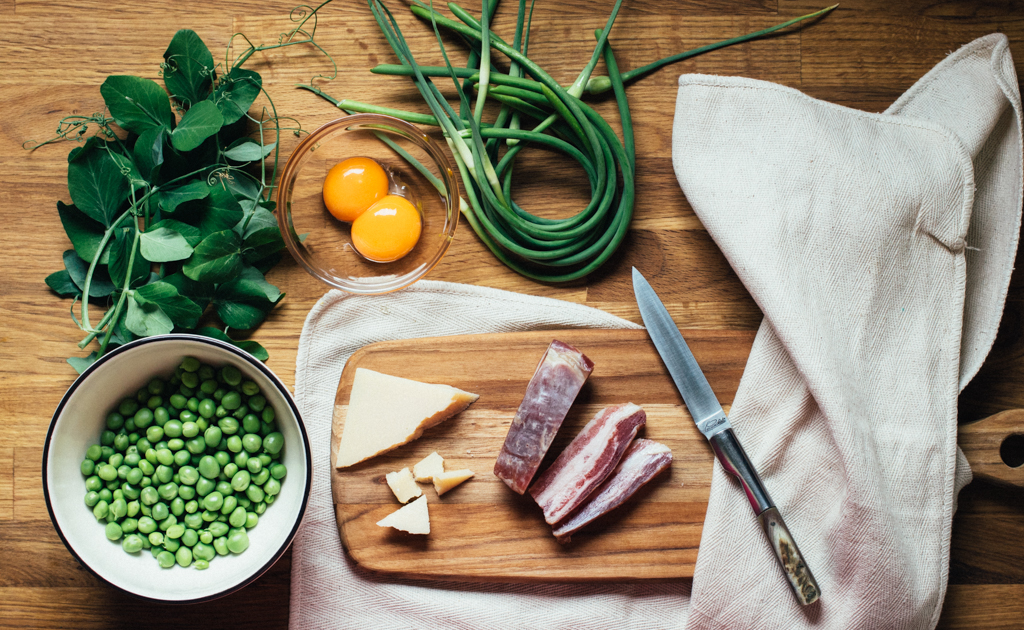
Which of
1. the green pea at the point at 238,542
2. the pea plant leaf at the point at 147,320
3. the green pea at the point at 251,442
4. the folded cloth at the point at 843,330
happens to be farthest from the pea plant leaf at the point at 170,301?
the folded cloth at the point at 843,330

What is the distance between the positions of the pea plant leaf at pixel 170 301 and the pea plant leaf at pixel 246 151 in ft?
1.30

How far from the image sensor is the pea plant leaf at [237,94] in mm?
1637

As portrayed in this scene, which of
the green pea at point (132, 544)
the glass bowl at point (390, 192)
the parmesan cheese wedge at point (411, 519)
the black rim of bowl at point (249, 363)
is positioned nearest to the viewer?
the black rim of bowl at point (249, 363)

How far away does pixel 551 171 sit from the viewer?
175 centimetres

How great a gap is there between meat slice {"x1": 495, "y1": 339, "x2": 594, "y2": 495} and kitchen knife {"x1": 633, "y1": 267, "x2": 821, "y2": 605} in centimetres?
26

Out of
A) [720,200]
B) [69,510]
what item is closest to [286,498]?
[69,510]

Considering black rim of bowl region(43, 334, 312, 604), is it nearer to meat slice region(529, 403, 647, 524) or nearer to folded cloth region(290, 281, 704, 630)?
folded cloth region(290, 281, 704, 630)

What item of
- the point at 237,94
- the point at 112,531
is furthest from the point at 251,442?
the point at 237,94

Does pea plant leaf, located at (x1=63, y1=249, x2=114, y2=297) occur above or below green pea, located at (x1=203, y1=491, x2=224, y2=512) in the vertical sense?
above

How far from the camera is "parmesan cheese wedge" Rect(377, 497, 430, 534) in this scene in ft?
5.11

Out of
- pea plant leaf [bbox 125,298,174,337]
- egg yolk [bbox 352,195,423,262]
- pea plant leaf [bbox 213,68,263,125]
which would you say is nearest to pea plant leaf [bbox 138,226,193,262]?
pea plant leaf [bbox 125,298,174,337]

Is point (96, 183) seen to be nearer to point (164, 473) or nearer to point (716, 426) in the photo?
point (164, 473)

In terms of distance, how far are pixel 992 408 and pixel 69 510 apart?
8.21 ft

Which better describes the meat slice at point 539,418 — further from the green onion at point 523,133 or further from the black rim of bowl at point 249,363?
the black rim of bowl at point 249,363
